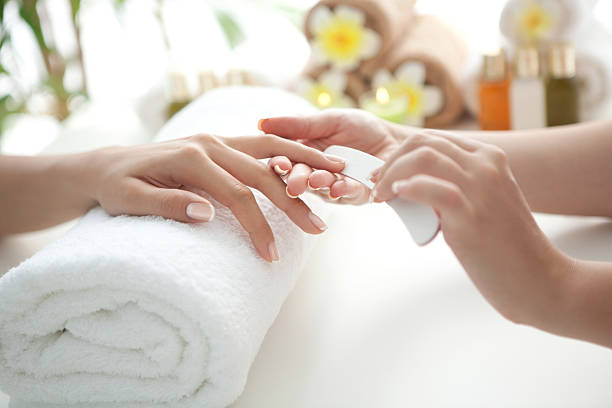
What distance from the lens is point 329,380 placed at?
0.54 metres

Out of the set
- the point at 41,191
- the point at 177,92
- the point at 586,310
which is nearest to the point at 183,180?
the point at 41,191

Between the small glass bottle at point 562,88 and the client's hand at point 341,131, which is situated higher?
the client's hand at point 341,131

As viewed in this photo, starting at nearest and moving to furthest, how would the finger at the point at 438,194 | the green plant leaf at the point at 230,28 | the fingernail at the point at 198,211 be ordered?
the finger at the point at 438,194 < the fingernail at the point at 198,211 < the green plant leaf at the point at 230,28

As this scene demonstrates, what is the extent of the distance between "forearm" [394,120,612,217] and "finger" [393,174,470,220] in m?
0.38

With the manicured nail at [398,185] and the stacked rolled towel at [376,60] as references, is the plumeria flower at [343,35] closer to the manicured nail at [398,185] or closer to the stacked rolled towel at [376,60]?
the stacked rolled towel at [376,60]

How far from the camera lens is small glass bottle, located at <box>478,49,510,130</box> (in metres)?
1.08

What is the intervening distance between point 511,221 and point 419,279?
28cm

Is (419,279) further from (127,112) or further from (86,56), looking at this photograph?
(86,56)

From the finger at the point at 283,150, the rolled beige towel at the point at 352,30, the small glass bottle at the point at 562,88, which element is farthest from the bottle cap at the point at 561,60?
the finger at the point at 283,150

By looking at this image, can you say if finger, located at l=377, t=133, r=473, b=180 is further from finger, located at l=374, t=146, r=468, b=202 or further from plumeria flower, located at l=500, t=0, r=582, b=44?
plumeria flower, located at l=500, t=0, r=582, b=44

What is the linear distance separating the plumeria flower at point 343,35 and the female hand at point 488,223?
0.76 meters

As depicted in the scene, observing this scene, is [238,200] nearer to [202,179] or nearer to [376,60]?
[202,179]

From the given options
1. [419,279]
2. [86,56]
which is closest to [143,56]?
[86,56]

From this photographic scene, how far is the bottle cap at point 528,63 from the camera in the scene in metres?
1.04
